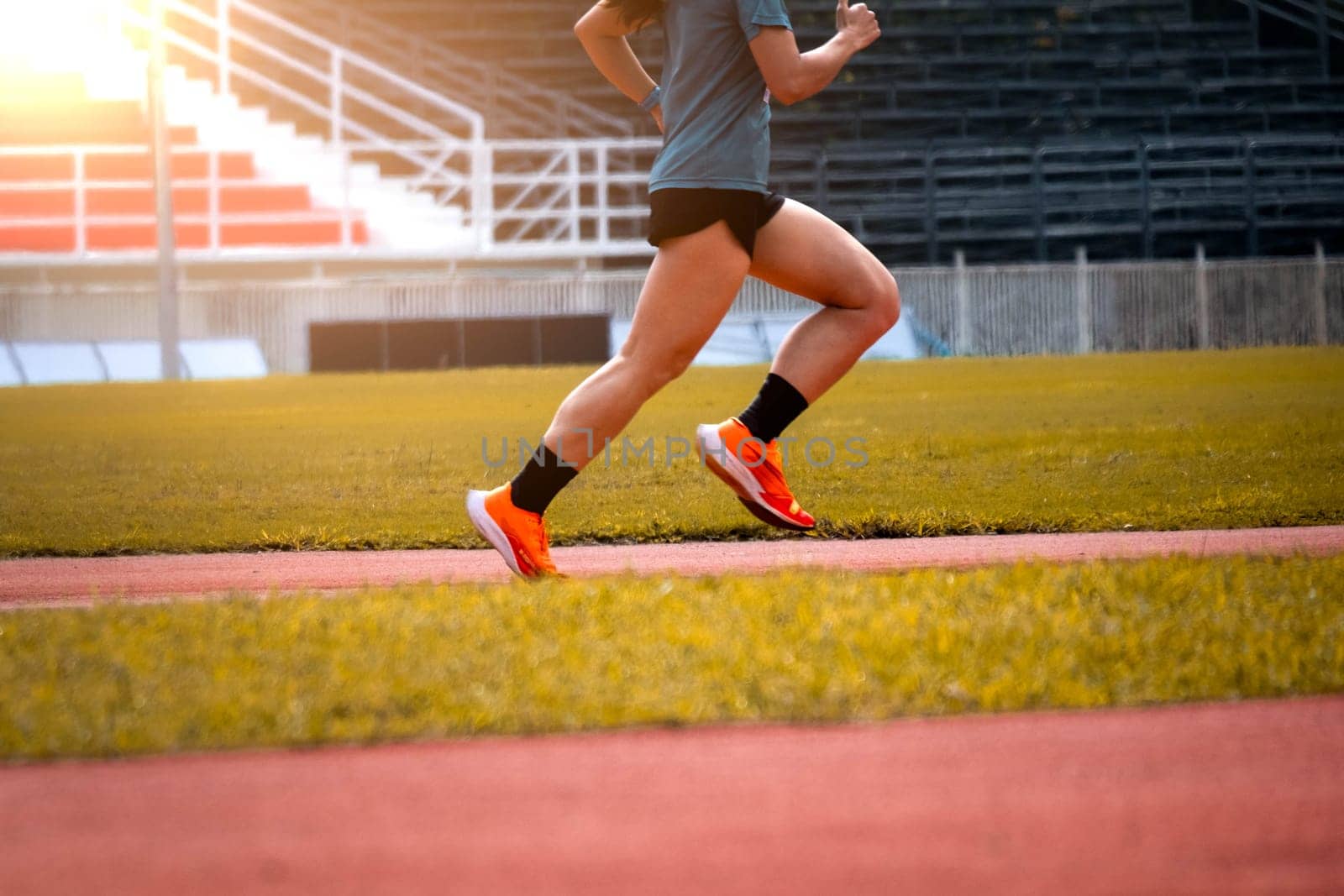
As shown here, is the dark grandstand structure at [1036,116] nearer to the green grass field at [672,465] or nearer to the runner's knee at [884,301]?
the green grass field at [672,465]

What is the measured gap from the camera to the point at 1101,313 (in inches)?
1171

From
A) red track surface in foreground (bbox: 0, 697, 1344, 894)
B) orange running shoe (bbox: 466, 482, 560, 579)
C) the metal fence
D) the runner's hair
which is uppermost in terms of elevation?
the runner's hair

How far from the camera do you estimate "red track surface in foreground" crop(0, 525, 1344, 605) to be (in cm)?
512

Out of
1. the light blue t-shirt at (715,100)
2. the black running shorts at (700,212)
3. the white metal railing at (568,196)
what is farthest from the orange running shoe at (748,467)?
the white metal railing at (568,196)

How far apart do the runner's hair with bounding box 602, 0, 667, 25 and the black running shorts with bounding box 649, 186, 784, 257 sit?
0.52 m

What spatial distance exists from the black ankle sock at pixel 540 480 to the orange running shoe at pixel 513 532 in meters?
0.02

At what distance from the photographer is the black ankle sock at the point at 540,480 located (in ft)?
15.6

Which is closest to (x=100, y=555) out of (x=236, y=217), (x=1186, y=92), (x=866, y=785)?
(x=866, y=785)

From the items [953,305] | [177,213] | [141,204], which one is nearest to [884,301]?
[953,305]

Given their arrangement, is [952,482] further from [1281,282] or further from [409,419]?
[1281,282]

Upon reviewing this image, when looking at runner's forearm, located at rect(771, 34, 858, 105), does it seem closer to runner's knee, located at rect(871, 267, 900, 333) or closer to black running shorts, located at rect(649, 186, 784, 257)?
black running shorts, located at rect(649, 186, 784, 257)

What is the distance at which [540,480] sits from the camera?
15.6 feet

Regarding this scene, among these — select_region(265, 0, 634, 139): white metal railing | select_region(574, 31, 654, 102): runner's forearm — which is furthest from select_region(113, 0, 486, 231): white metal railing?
select_region(574, 31, 654, 102): runner's forearm

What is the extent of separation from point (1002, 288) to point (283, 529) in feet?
78.0
